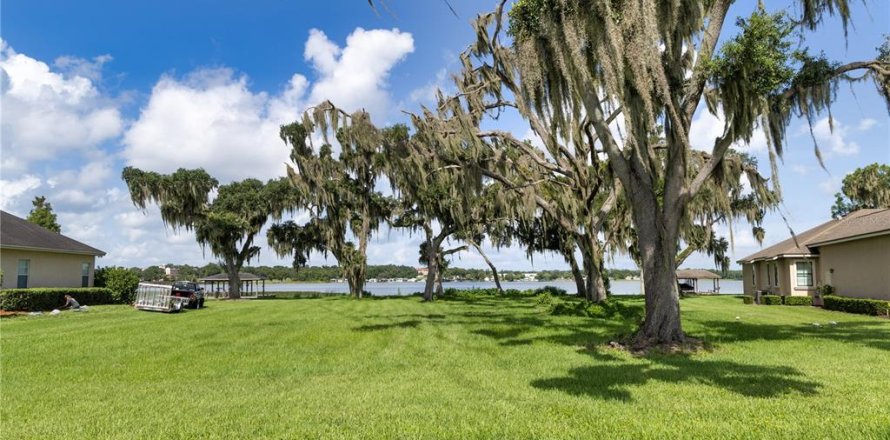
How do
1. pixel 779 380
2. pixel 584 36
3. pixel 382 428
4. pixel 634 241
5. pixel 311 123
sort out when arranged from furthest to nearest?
1. pixel 634 241
2. pixel 311 123
3. pixel 584 36
4. pixel 779 380
5. pixel 382 428

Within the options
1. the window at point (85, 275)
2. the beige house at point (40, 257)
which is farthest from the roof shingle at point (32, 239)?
the window at point (85, 275)

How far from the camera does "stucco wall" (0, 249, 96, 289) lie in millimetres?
21344

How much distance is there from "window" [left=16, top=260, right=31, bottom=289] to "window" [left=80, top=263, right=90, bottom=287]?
10.3ft

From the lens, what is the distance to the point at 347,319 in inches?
615

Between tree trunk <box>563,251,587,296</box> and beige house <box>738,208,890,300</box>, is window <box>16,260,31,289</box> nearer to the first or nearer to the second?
tree trunk <box>563,251,587,296</box>

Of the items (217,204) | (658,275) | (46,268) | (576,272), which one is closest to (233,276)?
(217,204)

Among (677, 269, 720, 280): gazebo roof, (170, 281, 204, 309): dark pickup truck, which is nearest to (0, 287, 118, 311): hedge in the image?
(170, 281, 204, 309): dark pickup truck

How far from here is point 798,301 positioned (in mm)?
22406

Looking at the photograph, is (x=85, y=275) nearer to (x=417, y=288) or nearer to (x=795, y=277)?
(x=795, y=277)

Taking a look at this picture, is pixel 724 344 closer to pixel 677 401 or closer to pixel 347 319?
pixel 677 401

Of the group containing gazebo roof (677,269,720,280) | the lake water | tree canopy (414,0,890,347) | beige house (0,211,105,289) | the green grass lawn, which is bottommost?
the lake water

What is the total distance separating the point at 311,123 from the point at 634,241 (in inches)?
864

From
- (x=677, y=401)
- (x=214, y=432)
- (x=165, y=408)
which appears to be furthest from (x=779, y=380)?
(x=165, y=408)

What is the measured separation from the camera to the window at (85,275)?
1003 inches
